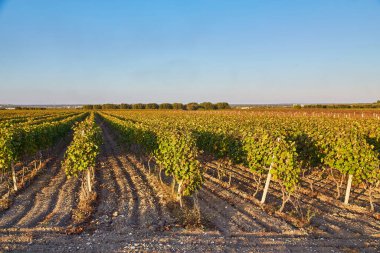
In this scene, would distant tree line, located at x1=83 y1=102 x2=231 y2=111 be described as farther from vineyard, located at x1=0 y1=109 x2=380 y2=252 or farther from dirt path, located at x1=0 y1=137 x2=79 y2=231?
vineyard, located at x1=0 y1=109 x2=380 y2=252

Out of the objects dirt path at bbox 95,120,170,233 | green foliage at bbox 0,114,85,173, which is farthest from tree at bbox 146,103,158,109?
dirt path at bbox 95,120,170,233

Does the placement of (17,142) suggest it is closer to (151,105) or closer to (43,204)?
(43,204)

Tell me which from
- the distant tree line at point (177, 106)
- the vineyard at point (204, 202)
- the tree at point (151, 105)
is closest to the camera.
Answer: the vineyard at point (204, 202)

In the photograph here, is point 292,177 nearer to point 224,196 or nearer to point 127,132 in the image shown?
point 224,196

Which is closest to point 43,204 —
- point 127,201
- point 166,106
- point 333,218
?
point 127,201

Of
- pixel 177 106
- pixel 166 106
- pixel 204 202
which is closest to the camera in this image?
pixel 204 202

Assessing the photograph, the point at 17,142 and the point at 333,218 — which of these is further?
the point at 17,142

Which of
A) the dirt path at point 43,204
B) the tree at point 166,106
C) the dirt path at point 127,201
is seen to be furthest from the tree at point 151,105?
the dirt path at point 43,204

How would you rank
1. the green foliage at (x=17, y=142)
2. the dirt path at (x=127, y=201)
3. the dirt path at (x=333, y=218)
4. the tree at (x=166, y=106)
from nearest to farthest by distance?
the dirt path at (x=333, y=218) < the dirt path at (x=127, y=201) < the green foliage at (x=17, y=142) < the tree at (x=166, y=106)

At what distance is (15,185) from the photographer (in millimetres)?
12445

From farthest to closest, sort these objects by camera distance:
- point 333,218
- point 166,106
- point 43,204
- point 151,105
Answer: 1. point 151,105
2. point 166,106
3. point 43,204
4. point 333,218

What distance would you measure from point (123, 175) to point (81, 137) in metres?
3.65

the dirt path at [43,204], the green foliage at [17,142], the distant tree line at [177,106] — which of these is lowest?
the dirt path at [43,204]

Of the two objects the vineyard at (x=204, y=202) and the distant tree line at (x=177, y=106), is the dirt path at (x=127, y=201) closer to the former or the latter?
the vineyard at (x=204, y=202)
